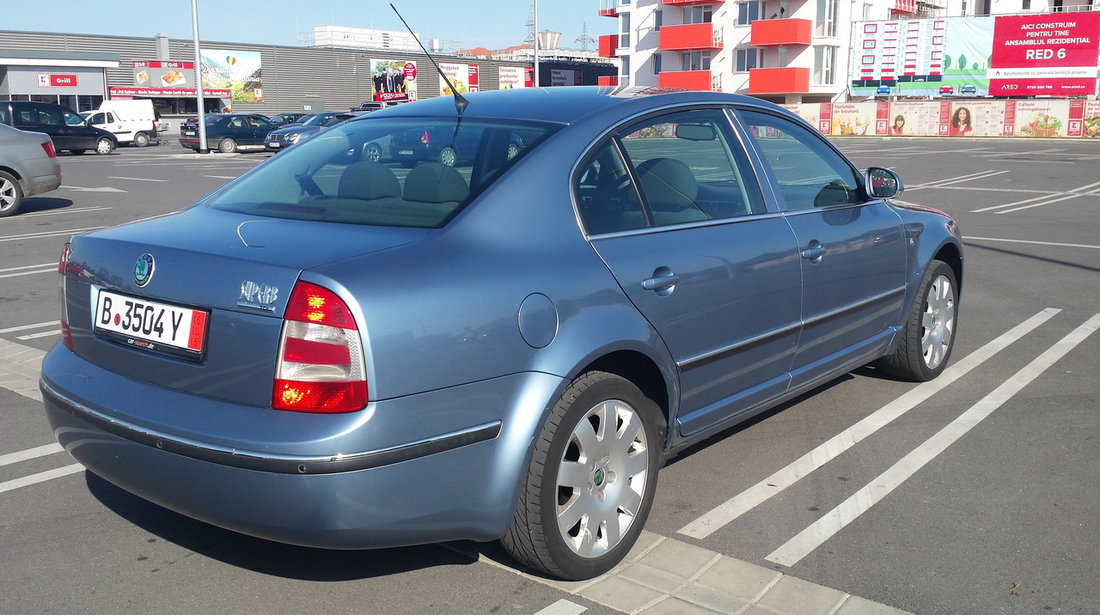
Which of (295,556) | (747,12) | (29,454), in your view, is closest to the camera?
(295,556)

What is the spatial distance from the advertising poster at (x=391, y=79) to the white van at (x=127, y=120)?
29705mm

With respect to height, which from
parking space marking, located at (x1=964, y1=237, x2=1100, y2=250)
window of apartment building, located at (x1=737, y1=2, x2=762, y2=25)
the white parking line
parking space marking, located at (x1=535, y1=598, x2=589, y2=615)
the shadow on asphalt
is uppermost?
window of apartment building, located at (x1=737, y1=2, x2=762, y2=25)

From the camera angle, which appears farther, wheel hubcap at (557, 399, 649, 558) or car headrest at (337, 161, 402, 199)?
car headrest at (337, 161, 402, 199)

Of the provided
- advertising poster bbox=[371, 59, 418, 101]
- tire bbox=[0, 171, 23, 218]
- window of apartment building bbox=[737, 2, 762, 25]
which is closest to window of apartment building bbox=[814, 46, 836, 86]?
window of apartment building bbox=[737, 2, 762, 25]

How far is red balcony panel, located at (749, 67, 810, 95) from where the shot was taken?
194 feet

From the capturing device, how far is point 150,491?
2.94 meters

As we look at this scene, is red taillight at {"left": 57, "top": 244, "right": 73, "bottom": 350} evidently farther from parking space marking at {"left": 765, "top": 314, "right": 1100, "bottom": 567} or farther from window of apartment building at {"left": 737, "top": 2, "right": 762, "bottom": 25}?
window of apartment building at {"left": 737, "top": 2, "right": 762, "bottom": 25}

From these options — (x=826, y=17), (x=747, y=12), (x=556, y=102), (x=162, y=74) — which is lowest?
(x=556, y=102)

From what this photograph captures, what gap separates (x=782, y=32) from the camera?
59312mm

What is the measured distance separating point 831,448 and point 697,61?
64.4 meters

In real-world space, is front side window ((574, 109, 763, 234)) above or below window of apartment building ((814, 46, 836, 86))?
below

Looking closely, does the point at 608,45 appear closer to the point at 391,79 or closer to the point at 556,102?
the point at 391,79

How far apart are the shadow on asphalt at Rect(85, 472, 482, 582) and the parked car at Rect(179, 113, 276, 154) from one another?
113 feet

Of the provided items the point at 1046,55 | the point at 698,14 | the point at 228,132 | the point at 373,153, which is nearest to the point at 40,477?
the point at 373,153
